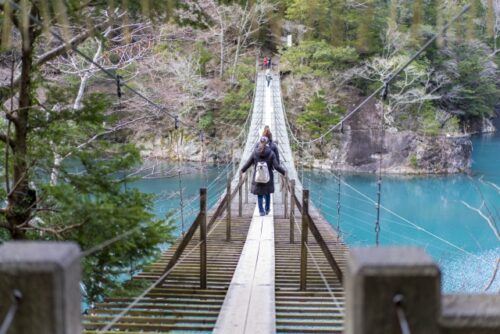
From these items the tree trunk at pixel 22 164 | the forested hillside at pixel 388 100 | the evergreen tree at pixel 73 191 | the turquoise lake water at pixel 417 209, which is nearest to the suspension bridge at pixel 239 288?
the evergreen tree at pixel 73 191

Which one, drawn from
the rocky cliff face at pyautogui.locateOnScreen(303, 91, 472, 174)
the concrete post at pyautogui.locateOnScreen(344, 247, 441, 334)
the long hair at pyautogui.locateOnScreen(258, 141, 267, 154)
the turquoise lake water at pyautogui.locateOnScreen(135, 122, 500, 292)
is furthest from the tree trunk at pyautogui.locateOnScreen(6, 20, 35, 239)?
the rocky cliff face at pyautogui.locateOnScreen(303, 91, 472, 174)

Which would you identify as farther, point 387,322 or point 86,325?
point 86,325

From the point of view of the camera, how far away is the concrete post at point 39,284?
542 millimetres

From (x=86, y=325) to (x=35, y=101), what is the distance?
101 centimetres

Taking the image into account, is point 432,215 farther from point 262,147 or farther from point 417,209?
point 262,147

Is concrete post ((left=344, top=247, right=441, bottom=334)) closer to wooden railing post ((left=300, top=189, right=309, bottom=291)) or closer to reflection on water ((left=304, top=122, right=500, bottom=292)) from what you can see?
wooden railing post ((left=300, top=189, right=309, bottom=291))

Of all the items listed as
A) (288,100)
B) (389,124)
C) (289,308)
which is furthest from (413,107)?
(289,308)

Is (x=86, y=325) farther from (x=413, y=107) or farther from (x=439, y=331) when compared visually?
(x=413, y=107)

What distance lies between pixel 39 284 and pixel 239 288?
5.54 ft

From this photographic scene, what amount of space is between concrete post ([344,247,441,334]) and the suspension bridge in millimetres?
507

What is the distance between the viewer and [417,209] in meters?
10.2

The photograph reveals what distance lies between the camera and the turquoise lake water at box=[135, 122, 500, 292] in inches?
272

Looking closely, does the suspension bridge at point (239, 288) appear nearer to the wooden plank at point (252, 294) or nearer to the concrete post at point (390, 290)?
the wooden plank at point (252, 294)

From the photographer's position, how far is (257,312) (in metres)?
1.84
